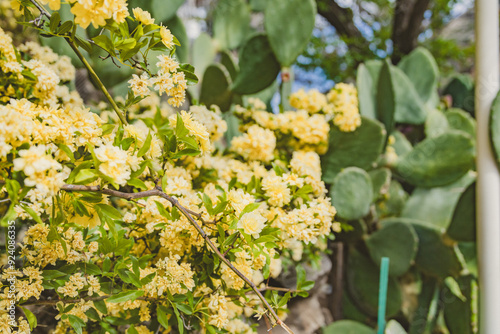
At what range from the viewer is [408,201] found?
3.81 feet

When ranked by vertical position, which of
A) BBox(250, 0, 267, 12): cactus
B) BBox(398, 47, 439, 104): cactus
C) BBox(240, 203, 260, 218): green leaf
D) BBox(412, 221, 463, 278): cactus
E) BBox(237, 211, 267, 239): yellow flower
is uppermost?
BBox(250, 0, 267, 12): cactus

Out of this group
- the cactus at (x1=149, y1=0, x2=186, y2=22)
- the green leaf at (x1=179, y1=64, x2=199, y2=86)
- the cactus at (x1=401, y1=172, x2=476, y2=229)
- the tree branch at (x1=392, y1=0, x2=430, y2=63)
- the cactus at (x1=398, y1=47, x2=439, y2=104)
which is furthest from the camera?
the tree branch at (x1=392, y1=0, x2=430, y2=63)

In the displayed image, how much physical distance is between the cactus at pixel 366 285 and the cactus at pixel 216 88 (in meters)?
0.54

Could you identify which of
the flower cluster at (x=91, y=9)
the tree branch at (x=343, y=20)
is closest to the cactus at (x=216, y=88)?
the flower cluster at (x=91, y=9)

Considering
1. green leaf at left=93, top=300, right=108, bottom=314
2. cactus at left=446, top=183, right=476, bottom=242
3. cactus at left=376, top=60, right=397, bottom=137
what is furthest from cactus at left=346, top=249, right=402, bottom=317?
green leaf at left=93, top=300, right=108, bottom=314

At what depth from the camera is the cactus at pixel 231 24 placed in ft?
3.82

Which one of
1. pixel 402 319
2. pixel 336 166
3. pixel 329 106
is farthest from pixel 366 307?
pixel 329 106

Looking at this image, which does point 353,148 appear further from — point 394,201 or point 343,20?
point 343,20

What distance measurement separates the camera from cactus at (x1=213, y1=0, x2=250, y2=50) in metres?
1.17

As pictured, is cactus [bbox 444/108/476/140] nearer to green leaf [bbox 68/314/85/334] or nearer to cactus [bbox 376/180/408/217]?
cactus [bbox 376/180/408/217]

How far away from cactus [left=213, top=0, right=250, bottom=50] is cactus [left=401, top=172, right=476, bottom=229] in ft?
2.31

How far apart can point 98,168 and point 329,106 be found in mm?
602

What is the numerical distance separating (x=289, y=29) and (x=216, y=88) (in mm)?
228

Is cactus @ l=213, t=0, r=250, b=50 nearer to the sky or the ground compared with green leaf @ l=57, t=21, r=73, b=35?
nearer to the sky
